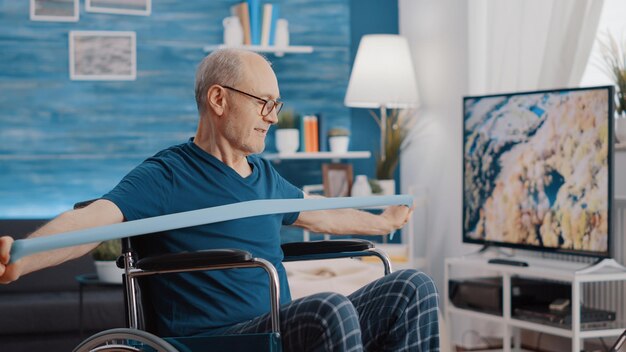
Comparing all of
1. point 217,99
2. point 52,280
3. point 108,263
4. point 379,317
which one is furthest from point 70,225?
point 52,280

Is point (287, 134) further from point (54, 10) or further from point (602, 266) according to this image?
point (602, 266)

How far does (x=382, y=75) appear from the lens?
17.3 ft

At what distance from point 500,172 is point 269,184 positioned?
6.87 feet

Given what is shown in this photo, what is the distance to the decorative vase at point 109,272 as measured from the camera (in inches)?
150

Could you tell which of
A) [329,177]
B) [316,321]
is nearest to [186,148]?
[316,321]

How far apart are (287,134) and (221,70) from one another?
10.2 feet

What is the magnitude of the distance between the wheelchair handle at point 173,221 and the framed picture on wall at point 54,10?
3.46 metres

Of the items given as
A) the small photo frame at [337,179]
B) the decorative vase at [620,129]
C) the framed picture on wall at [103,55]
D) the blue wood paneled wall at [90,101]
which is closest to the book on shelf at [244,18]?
the blue wood paneled wall at [90,101]

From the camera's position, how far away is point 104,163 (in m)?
5.35

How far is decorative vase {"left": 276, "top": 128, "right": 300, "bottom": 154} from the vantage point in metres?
5.38

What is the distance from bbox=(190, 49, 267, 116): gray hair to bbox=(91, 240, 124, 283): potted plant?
1.66 meters

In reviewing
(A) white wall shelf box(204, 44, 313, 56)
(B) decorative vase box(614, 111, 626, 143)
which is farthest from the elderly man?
(A) white wall shelf box(204, 44, 313, 56)

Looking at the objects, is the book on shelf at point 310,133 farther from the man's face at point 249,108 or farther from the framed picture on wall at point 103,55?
the man's face at point 249,108

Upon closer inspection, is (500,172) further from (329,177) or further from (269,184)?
(269,184)
